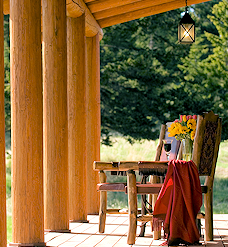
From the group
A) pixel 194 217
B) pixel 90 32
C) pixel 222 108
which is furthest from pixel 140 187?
pixel 222 108

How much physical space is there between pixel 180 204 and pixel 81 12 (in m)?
2.60

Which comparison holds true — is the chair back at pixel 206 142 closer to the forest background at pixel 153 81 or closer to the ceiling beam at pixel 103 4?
the ceiling beam at pixel 103 4

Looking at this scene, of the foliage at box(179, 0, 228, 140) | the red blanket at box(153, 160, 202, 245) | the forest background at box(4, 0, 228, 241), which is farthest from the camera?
the foliage at box(179, 0, 228, 140)

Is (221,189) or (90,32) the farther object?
(221,189)

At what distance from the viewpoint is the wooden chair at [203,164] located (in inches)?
144

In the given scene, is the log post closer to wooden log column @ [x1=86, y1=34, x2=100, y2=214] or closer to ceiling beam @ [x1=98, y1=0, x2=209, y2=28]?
wooden log column @ [x1=86, y1=34, x2=100, y2=214]

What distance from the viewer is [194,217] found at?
139 inches

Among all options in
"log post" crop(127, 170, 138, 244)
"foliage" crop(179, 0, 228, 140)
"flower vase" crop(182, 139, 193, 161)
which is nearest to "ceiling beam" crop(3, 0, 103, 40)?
"flower vase" crop(182, 139, 193, 161)

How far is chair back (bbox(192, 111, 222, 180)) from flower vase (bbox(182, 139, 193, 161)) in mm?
169

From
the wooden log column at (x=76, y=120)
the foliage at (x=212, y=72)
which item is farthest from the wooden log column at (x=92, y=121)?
the foliage at (x=212, y=72)

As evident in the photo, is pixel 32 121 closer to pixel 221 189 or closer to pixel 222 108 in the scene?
pixel 222 108

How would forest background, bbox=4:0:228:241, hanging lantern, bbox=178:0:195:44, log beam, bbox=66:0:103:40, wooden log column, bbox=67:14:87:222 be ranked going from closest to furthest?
log beam, bbox=66:0:103:40 → wooden log column, bbox=67:14:87:222 → hanging lantern, bbox=178:0:195:44 → forest background, bbox=4:0:228:241

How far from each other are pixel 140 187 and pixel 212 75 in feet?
29.7

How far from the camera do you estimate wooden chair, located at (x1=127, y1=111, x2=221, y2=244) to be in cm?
366
